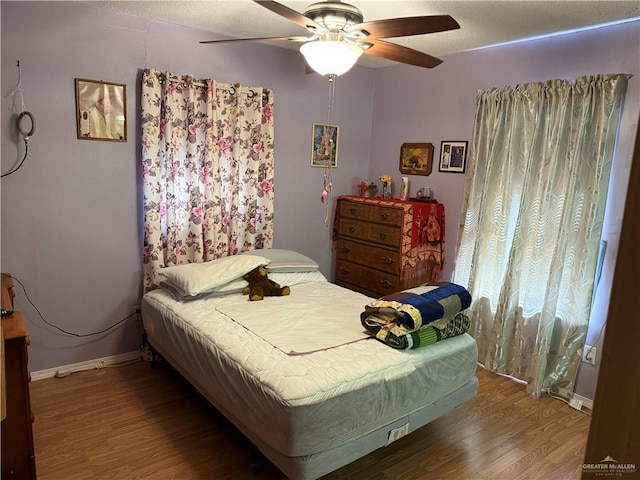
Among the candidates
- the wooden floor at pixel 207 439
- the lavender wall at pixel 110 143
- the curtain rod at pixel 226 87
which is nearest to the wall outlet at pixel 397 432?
the wooden floor at pixel 207 439

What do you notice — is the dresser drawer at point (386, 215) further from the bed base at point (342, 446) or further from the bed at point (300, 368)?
the bed base at point (342, 446)

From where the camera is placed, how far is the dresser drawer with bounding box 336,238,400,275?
3658 millimetres

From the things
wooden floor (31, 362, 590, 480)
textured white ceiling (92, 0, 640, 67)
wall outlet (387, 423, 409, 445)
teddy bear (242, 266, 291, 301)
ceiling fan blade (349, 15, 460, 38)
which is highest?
textured white ceiling (92, 0, 640, 67)

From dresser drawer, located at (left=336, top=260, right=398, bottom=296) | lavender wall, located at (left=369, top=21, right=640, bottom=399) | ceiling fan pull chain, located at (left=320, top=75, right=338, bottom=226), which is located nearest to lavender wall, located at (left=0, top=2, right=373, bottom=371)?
ceiling fan pull chain, located at (left=320, top=75, right=338, bottom=226)

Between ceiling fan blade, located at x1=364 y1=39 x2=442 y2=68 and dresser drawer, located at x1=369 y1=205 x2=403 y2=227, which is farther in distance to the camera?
dresser drawer, located at x1=369 y1=205 x2=403 y2=227

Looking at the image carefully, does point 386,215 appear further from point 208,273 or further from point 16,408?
point 16,408

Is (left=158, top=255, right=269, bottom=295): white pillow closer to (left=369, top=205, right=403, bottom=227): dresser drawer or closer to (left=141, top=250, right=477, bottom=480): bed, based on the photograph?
(left=141, top=250, right=477, bottom=480): bed

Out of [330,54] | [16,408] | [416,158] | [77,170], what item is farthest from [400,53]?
[16,408]

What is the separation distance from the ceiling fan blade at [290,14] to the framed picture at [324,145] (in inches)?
76.3

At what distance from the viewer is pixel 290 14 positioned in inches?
77.8

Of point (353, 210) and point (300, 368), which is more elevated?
point (353, 210)

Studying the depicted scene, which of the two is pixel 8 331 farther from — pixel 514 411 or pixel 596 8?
pixel 596 8

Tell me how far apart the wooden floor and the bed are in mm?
227

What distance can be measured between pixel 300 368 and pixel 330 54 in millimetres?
1481
